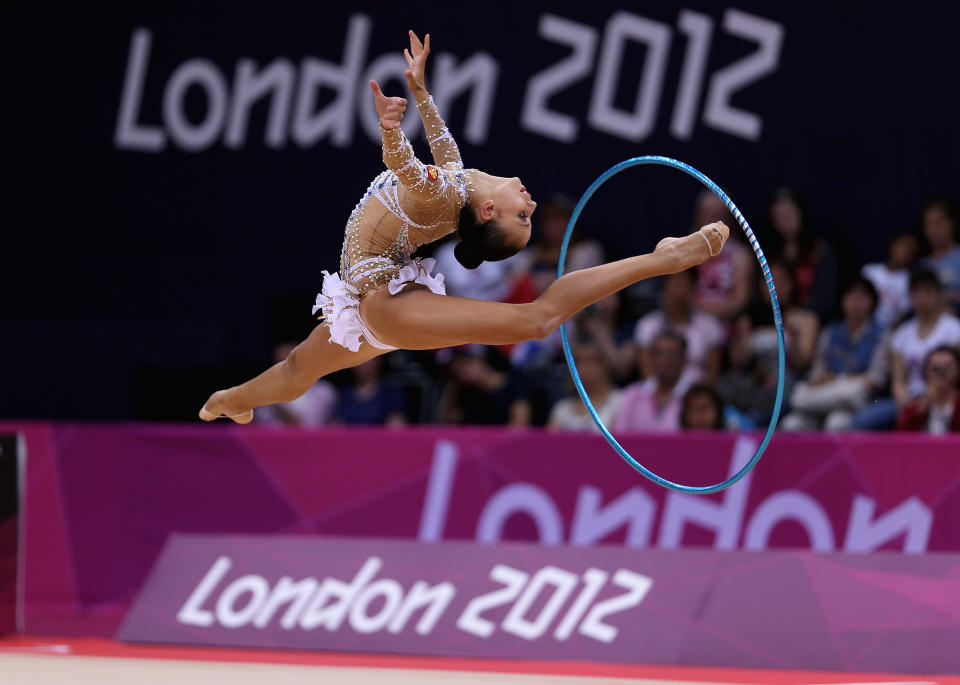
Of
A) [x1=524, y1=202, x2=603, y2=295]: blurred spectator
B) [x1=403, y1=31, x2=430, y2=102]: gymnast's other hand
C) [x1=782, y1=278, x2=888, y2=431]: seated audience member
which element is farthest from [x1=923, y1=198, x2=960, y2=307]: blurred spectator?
[x1=403, y1=31, x2=430, y2=102]: gymnast's other hand

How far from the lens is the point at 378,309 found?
4.98 metres

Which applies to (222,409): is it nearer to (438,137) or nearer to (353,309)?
(353,309)

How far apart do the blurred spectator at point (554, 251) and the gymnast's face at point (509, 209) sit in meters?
4.05

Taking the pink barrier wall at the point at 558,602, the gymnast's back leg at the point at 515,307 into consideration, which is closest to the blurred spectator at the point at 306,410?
the pink barrier wall at the point at 558,602

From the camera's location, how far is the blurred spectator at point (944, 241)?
8273mm

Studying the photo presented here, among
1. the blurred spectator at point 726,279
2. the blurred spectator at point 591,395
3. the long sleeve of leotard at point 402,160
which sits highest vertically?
the long sleeve of leotard at point 402,160

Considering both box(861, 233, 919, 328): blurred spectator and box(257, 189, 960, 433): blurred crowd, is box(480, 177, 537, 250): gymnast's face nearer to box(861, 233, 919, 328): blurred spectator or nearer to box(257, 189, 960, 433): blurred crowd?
box(257, 189, 960, 433): blurred crowd

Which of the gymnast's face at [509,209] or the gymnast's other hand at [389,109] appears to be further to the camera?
the gymnast's face at [509,209]

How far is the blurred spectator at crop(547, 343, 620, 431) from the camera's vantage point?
320 inches

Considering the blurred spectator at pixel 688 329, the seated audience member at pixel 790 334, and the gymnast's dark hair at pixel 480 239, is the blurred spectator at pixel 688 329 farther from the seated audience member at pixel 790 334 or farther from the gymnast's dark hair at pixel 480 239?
the gymnast's dark hair at pixel 480 239

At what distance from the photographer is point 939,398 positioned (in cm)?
738

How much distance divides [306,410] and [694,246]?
4.77 metres

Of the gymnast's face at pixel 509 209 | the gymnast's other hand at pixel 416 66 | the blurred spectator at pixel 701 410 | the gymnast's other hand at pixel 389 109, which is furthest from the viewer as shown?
the blurred spectator at pixel 701 410

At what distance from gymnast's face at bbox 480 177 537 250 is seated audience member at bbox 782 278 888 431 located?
3498mm
